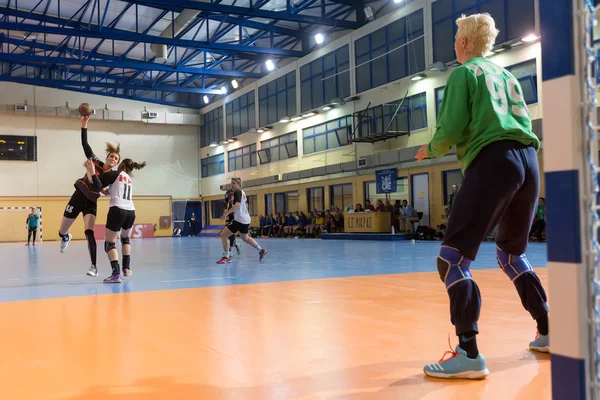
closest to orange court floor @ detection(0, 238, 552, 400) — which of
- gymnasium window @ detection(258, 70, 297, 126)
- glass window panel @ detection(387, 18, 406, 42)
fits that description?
glass window panel @ detection(387, 18, 406, 42)

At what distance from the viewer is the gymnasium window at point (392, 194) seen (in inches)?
950

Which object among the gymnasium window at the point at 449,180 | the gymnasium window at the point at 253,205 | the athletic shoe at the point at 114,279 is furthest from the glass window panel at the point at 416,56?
the athletic shoe at the point at 114,279

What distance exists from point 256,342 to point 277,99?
1172 inches

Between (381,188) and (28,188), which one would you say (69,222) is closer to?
(381,188)

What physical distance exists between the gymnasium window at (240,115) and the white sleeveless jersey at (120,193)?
2775cm

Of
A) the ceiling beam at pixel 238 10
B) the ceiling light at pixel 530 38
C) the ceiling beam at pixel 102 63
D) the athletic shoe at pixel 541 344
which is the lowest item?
the athletic shoe at pixel 541 344

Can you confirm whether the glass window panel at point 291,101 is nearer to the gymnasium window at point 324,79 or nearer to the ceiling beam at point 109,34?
the gymnasium window at point 324,79

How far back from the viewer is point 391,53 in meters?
24.0

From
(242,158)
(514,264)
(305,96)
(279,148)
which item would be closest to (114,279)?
(514,264)

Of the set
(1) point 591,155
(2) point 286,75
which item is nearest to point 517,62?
(2) point 286,75

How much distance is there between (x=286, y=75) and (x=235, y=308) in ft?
90.9

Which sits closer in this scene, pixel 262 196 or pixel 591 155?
pixel 591 155

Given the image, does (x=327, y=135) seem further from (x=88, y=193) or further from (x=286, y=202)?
(x=88, y=193)

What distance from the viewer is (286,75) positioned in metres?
31.4
